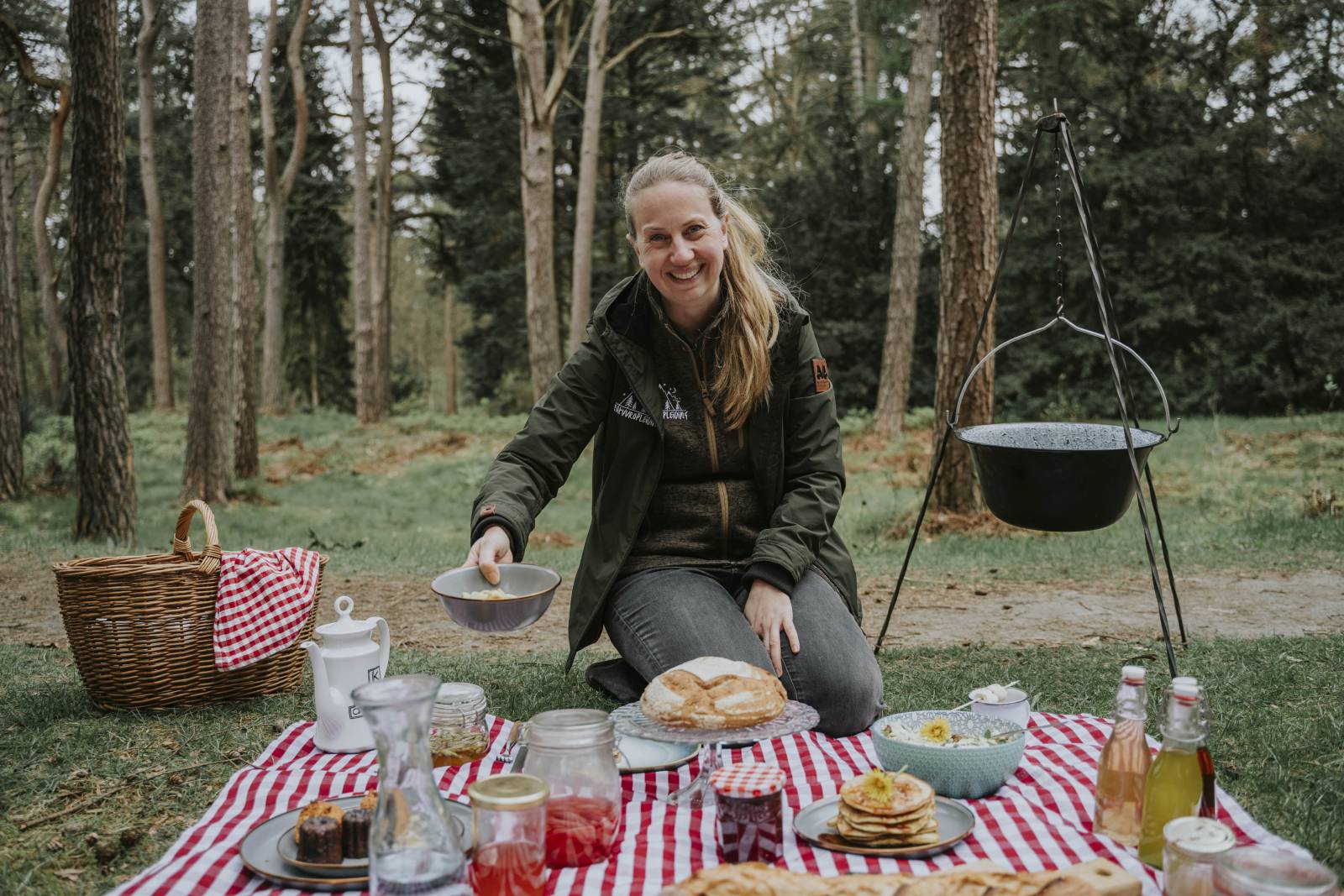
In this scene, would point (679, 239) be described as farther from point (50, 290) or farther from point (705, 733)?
point (50, 290)

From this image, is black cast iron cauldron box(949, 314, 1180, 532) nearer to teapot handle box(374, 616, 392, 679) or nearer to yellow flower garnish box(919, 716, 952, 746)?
yellow flower garnish box(919, 716, 952, 746)

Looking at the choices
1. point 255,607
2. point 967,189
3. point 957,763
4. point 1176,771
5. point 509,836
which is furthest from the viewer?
point 967,189

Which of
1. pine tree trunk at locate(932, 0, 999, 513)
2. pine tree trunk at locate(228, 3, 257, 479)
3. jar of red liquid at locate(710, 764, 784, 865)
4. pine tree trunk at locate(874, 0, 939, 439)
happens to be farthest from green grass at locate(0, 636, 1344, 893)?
pine tree trunk at locate(874, 0, 939, 439)

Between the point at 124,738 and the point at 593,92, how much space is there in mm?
12119

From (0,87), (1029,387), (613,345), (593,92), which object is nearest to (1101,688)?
(613,345)

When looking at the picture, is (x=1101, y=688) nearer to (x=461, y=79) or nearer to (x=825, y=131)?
(x=825, y=131)

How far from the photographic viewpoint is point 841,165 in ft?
62.8

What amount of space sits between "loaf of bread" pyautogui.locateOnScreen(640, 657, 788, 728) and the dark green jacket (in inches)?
31.5

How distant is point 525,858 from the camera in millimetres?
2064

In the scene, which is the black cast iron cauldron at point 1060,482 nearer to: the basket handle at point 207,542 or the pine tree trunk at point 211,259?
the basket handle at point 207,542

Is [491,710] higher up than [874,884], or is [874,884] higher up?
[874,884]

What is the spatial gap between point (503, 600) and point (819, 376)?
150 centimetres

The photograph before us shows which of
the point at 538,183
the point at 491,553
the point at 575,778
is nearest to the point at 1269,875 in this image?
the point at 575,778

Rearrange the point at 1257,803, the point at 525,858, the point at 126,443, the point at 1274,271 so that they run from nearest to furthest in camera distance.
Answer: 1. the point at 525,858
2. the point at 1257,803
3. the point at 126,443
4. the point at 1274,271
